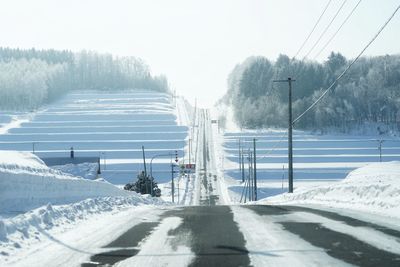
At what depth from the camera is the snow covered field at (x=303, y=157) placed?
321ft

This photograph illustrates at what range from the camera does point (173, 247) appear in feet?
31.0

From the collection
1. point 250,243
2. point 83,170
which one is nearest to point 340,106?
point 83,170

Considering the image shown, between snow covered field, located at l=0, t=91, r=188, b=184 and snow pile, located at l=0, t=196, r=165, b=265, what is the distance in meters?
84.8

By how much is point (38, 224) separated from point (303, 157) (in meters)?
113

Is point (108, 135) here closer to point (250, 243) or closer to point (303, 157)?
point (303, 157)

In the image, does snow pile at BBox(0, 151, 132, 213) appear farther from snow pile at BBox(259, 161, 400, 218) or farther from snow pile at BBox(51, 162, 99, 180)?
snow pile at BBox(51, 162, 99, 180)

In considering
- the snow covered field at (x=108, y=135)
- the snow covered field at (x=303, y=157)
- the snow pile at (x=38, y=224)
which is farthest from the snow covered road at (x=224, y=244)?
the snow covered field at (x=108, y=135)

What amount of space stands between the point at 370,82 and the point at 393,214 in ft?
630

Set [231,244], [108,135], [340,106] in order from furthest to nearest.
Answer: [340,106] < [108,135] < [231,244]

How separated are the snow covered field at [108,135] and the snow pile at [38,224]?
84835 mm

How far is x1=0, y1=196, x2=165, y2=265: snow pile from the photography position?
944cm

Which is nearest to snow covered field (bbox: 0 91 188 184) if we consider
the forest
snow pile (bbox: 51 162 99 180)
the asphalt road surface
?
the forest

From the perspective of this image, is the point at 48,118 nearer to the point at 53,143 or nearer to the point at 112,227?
the point at 53,143

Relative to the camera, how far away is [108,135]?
481 feet
